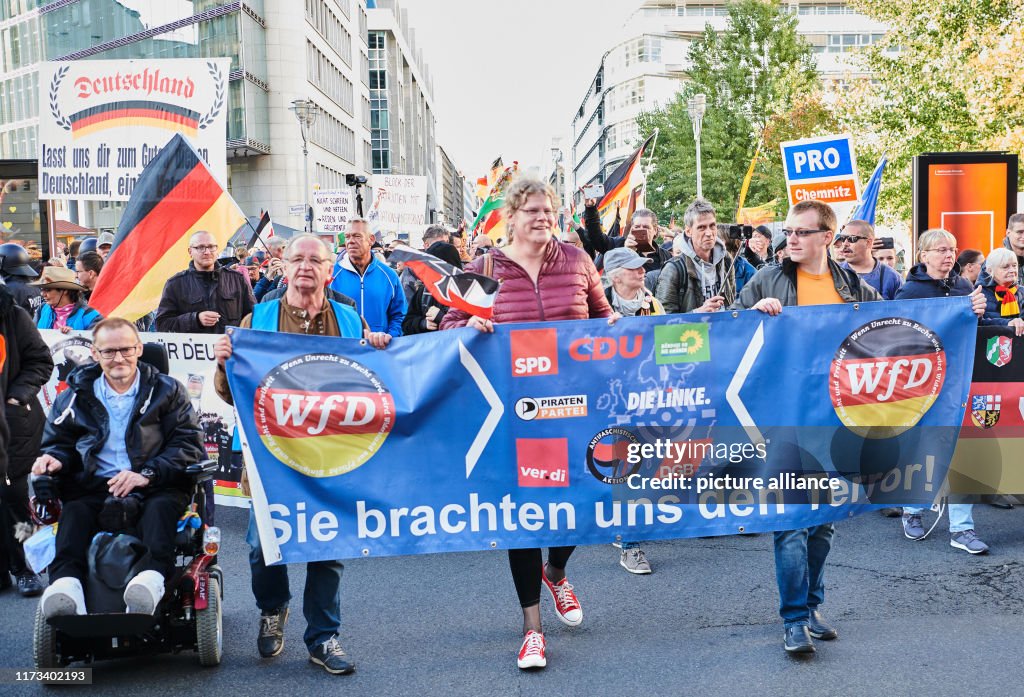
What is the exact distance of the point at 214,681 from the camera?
477 cm

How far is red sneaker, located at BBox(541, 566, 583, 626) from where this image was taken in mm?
5312

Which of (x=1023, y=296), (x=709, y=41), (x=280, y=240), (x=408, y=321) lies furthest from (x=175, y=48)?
(x=1023, y=296)

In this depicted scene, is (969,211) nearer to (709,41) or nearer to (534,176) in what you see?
(534,176)

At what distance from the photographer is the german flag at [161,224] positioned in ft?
25.0

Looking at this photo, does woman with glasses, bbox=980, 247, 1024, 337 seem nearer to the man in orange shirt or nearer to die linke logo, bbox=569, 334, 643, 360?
the man in orange shirt

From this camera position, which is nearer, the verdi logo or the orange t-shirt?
the verdi logo

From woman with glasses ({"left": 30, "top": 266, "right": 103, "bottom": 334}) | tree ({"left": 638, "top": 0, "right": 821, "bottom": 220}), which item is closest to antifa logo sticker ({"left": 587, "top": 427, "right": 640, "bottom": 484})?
woman with glasses ({"left": 30, "top": 266, "right": 103, "bottom": 334})

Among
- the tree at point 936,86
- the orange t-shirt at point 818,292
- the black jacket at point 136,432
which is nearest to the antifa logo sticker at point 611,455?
the orange t-shirt at point 818,292

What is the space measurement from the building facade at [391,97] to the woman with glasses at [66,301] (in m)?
69.7

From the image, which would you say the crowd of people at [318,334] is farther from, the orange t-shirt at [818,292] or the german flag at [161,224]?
the german flag at [161,224]

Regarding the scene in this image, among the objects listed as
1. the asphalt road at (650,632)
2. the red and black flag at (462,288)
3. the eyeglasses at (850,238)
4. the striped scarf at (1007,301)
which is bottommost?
the asphalt road at (650,632)

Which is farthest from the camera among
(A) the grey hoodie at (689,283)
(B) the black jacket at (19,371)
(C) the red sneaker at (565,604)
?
(A) the grey hoodie at (689,283)

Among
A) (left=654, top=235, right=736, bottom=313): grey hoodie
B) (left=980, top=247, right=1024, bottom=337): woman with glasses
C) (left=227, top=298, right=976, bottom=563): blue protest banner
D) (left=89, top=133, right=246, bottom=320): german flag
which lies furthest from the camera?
(left=89, top=133, right=246, bottom=320): german flag

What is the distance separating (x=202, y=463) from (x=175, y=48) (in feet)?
145
